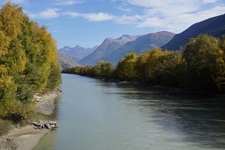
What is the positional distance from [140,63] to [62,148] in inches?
4474

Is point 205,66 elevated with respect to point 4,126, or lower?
elevated

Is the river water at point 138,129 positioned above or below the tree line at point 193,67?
below

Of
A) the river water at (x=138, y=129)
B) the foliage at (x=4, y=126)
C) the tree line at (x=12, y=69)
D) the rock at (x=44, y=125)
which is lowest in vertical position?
the river water at (x=138, y=129)

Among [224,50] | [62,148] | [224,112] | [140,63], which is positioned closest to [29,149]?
[62,148]

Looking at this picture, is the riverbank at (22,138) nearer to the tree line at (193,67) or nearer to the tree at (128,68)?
the tree line at (193,67)

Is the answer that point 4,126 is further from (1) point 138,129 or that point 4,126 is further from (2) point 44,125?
(1) point 138,129

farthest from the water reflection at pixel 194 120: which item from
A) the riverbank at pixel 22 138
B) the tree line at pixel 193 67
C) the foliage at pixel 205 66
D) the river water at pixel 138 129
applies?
the riverbank at pixel 22 138

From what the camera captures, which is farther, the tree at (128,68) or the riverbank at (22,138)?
the tree at (128,68)

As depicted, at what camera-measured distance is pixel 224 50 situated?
77.4m

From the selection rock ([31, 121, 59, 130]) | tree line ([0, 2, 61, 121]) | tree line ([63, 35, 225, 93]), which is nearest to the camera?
tree line ([0, 2, 61, 121])

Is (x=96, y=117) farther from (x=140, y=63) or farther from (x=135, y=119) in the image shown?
(x=140, y=63)

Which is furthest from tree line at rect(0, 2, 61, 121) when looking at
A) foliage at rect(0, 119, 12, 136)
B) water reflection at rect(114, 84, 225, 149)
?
water reflection at rect(114, 84, 225, 149)

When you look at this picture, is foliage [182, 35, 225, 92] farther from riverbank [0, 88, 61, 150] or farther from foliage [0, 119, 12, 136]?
foliage [0, 119, 12, 136]

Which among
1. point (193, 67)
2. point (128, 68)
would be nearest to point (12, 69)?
point (193, 67)
